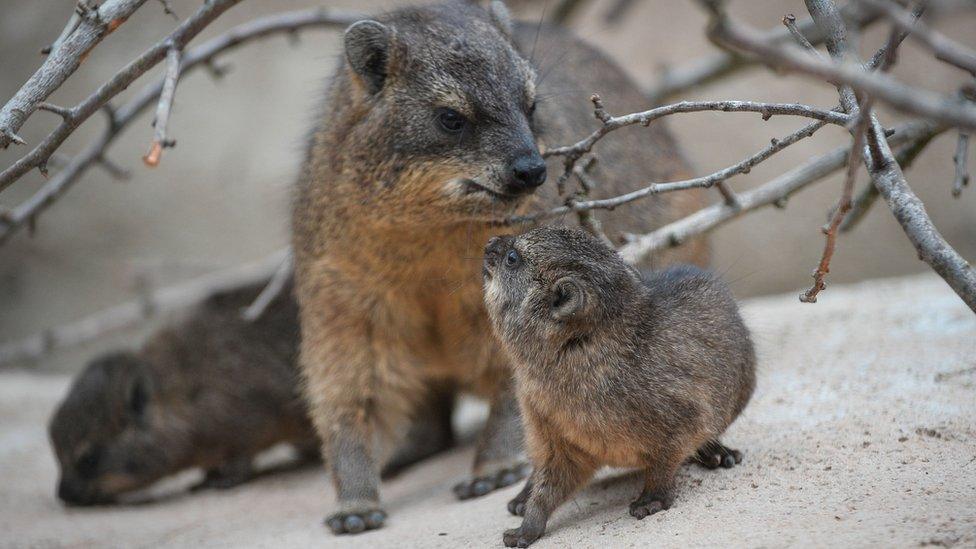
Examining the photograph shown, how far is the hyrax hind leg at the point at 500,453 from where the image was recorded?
5.70 metres

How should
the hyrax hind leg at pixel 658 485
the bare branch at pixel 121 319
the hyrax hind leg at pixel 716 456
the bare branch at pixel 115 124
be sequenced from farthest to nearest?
1. the bare branch at pixel 121 319
2. the bare branch at pixel 115 124
3. the hyrax hind leg at pixel 716 456
4. the hyrax hind leg at pixel 658 485

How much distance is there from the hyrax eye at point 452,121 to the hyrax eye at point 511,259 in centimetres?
88

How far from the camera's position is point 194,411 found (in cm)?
791

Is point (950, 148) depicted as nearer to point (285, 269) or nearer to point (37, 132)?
point (285, 269)

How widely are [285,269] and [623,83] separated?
9.13 ft

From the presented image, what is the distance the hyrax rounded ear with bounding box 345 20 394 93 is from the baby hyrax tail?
58.6 inches

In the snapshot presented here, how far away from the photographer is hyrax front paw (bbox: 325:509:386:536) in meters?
5.36

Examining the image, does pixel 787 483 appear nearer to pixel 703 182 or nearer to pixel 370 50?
pixel 703 182

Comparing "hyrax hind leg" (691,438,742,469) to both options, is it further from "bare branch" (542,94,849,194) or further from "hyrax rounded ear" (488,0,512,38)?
"hyrax rounded ear" (488,0,512,38)

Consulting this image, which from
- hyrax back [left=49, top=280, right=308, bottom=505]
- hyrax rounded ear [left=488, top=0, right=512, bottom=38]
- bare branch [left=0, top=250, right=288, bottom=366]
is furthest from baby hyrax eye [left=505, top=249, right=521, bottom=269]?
bare branch [left=0, top=250, right=288, bottom=366]

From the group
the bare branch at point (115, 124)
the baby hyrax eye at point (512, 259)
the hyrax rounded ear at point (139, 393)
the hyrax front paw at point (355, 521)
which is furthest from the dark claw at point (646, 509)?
the hyrax rounded ear at point (139, 393)

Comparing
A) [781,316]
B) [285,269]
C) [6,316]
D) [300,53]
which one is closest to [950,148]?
[781,316]

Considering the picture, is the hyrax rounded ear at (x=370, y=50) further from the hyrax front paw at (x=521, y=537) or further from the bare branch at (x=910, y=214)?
the hyrax front paw at (x=521, y=537)

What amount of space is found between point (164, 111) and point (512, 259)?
61.0 inches
